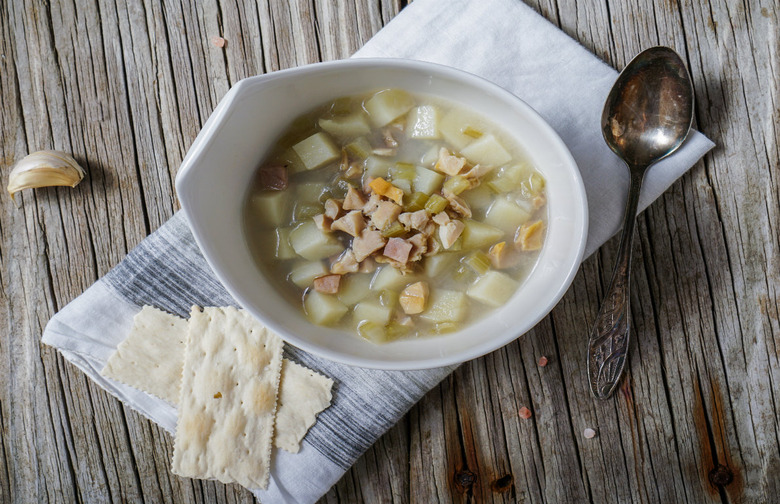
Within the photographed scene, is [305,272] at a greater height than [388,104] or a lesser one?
lesser

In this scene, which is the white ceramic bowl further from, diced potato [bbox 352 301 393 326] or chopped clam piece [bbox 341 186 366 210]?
chopped clam piece [bbox 341 186 366 210]

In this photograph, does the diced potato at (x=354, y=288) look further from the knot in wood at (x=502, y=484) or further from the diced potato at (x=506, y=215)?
the knot in wood at (x=502, y=484)

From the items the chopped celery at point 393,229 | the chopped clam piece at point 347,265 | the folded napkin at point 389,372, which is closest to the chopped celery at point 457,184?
the chopped celery at point 393,229

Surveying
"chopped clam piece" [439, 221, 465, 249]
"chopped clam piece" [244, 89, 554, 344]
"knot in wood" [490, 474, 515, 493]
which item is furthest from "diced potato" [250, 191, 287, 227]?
"knot in wood" [490, 474, 515, 493]

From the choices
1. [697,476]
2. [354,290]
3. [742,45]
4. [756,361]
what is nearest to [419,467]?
[354,290]

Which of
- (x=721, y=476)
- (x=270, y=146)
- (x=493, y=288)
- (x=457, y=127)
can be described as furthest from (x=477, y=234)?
(x=721, y=476)

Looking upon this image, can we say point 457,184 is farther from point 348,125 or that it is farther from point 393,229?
point 348,125
